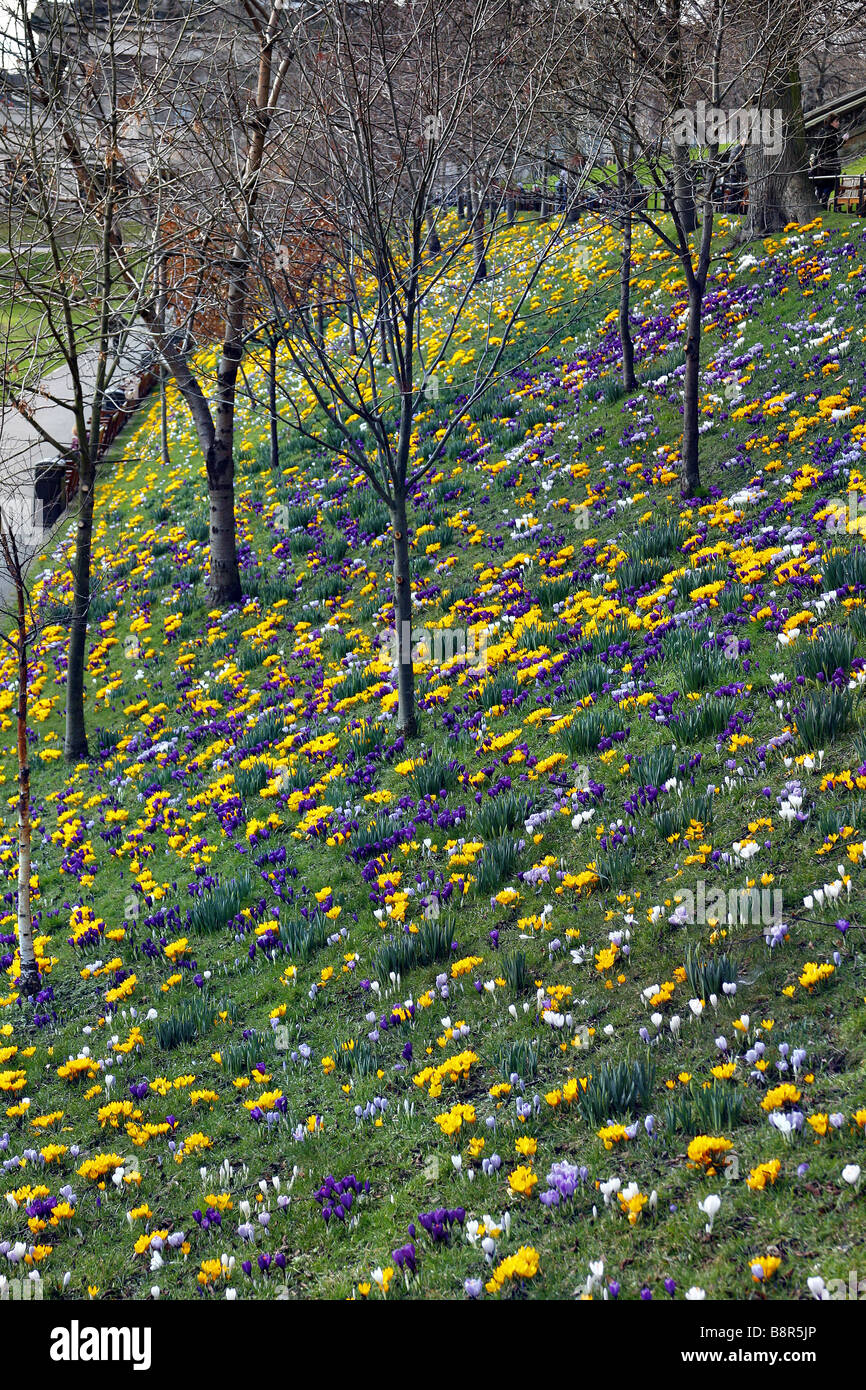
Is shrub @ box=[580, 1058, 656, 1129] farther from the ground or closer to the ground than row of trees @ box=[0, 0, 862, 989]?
closer to the ground

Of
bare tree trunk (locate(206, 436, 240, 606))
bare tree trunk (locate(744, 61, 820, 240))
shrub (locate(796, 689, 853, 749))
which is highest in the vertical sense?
bare tree trunk (locate(744, 61, 820, 240))

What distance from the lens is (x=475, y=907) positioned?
6074mm

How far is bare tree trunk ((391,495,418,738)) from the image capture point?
8273mm

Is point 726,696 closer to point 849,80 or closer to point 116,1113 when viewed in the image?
point 116,1113

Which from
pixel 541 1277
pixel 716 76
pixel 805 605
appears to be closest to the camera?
pixel 541 1277

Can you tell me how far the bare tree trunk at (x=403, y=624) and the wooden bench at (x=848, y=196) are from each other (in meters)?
11.7

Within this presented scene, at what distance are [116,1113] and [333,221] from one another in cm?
642

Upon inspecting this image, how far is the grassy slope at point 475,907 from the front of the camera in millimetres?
3801

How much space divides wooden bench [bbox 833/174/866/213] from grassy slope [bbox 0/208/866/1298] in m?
3.29

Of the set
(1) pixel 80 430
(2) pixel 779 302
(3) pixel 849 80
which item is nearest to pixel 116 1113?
(1) pixel 80 430

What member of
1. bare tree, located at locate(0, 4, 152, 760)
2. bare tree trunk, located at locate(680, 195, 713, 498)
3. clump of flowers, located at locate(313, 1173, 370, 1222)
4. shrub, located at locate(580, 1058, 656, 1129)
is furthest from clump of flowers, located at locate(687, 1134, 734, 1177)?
bare tree trunk, located at locate(680, 195, 713, 498)

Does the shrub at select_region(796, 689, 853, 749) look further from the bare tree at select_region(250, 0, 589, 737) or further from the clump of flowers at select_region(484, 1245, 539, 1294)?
the bare tree at select_region(250, 0, 589, 737)

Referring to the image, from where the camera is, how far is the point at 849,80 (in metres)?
37.5
